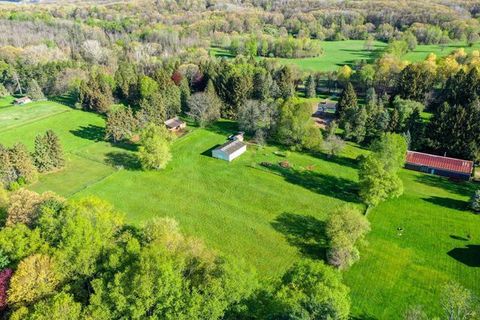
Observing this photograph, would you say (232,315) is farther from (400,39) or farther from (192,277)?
(400,39)

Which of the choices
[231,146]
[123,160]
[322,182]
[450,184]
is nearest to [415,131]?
[450,184]

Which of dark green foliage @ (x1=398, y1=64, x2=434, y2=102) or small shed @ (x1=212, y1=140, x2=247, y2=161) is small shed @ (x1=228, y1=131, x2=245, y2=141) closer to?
small shed @ (x1=212, y1=140, x2=247, y2=161)

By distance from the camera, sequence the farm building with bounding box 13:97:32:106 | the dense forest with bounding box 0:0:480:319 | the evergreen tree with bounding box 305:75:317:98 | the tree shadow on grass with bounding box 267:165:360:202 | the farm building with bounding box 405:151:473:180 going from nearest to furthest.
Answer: the dense forest with bounding box 0:0:480:319 < the tree shadow on grass with bounding box 267:165:360:202 < the farm building with bounding box 405:151:473:180 < the farm building with bounding box 13:97:32:106 < the evergreen tree with bounding box 305:75:317:98

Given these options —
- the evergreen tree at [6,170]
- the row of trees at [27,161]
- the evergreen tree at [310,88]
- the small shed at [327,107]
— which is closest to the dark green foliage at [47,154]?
the row of trees at [27,161]

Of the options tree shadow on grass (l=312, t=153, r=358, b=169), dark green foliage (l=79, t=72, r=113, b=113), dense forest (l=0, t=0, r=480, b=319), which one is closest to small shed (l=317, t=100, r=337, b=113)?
dense forest (l=0, t=0, r=480, b=319)

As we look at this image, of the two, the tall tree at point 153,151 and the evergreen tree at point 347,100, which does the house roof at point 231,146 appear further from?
the evergreen tree at point 347,100

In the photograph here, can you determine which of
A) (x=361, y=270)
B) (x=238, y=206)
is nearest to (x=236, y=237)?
(x=238, y=206)

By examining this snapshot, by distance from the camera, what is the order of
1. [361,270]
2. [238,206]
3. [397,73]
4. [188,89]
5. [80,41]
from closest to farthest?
1. [361,270]
2. [238,206]
3. [188,89]
4. [397,73]
5. [80,41]
